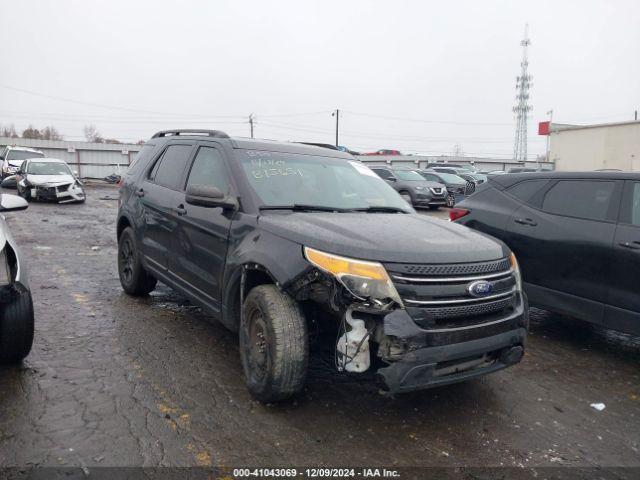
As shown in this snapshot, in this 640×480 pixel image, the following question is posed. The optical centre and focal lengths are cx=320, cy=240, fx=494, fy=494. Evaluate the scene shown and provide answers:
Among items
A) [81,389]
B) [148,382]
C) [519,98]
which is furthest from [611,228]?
[519,98]

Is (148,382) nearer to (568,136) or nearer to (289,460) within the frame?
(289,460)

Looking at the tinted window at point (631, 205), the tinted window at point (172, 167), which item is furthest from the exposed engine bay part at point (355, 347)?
the tinted window at point (631, 205)

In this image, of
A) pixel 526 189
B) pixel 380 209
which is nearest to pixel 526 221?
pixel 526 189

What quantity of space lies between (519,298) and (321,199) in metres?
1.63

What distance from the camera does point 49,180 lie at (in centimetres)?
1605

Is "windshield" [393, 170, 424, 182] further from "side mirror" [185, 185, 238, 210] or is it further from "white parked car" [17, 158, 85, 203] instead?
"side mirror" [185, 185, 238, 210]

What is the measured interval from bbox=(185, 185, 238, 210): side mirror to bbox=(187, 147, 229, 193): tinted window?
27 centimetres

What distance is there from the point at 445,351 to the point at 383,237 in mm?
777

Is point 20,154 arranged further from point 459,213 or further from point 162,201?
point 459,213

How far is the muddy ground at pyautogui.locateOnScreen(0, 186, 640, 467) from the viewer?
2.80 metres

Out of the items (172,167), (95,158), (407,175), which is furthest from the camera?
(95,158)

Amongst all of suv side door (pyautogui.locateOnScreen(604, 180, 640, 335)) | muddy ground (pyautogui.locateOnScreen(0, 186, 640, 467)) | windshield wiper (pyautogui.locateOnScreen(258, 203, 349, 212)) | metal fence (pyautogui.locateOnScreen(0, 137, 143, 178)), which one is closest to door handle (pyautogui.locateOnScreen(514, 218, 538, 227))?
suv side door (pyautogui.locateOnScreen(604, 180, 640, 335))

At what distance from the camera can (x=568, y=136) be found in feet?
128

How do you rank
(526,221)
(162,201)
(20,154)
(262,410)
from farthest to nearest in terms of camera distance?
(20,154), (526,221), (162,201), (262,410)
